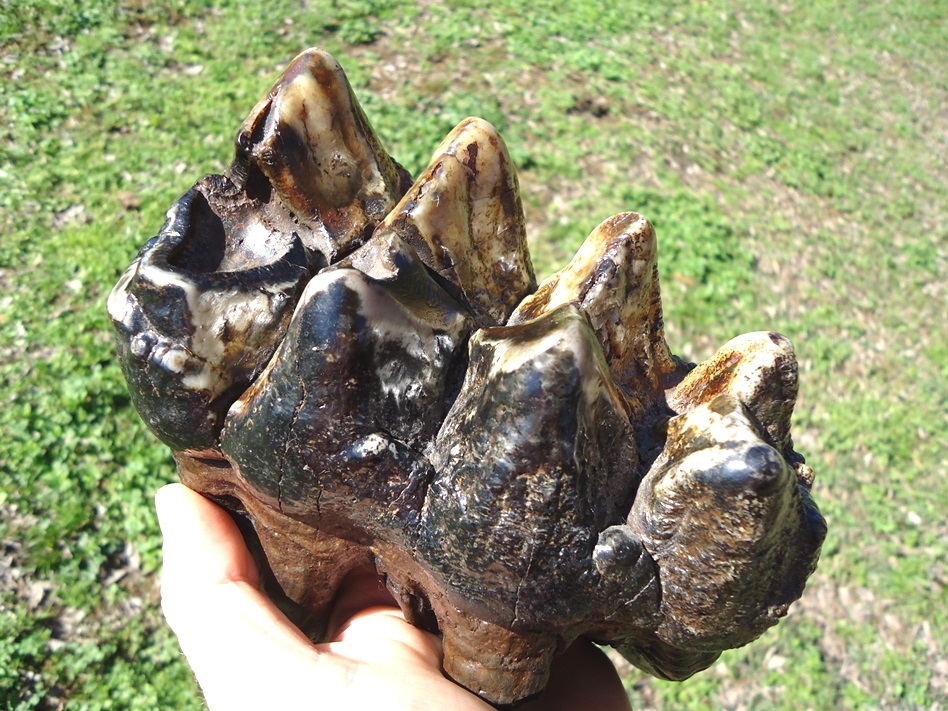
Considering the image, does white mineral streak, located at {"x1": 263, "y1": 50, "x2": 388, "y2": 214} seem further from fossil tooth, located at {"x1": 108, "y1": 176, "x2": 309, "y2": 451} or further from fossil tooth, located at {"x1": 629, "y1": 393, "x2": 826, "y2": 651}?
fossil tooth, located at {"x1": 629, "y1": 393, "x2": 826, "y2": 651}

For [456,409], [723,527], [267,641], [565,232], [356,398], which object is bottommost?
[565,232]

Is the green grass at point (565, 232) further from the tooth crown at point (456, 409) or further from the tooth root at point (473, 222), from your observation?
the tooth root at point (473, 222)

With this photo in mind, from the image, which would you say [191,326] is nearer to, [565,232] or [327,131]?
[327,131]

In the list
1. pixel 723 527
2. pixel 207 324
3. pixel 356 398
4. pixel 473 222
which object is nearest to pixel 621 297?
pixel 473 222

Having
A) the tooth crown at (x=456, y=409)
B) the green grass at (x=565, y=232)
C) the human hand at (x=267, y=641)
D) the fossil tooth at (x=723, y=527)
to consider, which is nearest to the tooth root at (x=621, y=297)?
the tooth crown at (x=456, y=409)

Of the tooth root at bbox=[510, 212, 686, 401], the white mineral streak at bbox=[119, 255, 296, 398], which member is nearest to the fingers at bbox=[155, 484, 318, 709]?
the white mineral streak at bbox=[119, 255, 296, 398]

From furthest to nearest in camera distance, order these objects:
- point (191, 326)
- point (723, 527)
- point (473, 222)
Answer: point (473, 222), point (191, 326), point (723, 527)
